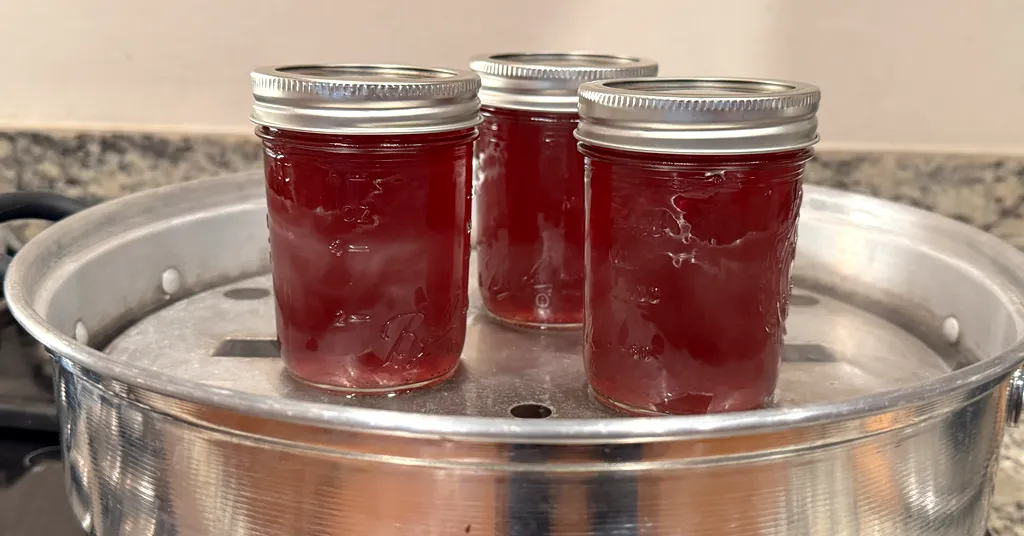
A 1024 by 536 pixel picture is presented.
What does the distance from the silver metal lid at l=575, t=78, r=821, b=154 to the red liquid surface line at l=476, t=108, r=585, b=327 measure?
119 millimetres

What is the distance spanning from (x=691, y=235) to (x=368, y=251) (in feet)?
0.54

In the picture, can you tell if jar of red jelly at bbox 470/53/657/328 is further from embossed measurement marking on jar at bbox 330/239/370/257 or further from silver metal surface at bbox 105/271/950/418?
embossed measurement marking on jar at bbox 330/239/370/257

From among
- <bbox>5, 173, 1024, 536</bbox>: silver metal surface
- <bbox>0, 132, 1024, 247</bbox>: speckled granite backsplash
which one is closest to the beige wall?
<bbox>0, 132, 1024, 247</bbox>: speckled granite backsplash

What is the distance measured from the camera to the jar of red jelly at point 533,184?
53 cm

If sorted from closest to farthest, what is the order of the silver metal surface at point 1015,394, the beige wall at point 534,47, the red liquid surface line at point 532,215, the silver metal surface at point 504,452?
1. the silver metal surface at point 504,452
2. the silver metal surface at point 1015,394
3. the red liquid surface line at point 532,215
4. the beige wall at point 534,47

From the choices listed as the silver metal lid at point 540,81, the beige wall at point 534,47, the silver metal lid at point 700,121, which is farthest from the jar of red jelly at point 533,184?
the beige wall at point 534,47

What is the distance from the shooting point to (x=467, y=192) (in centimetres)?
49

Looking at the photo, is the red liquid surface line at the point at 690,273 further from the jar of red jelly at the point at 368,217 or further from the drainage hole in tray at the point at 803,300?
the drainage hole in tray at the point at 803,300

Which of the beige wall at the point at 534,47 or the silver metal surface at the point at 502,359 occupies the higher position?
the beige wall at the point at 534,47

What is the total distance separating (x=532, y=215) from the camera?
0.56 meters

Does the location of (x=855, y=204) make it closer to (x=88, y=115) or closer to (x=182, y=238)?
(x=182, y=238)

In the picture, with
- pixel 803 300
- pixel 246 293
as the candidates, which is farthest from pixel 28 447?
pixel 803 300

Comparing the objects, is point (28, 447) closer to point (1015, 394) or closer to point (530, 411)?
point (530, 411)

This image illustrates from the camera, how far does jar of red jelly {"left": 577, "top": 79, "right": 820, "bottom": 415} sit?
15.7 inches
